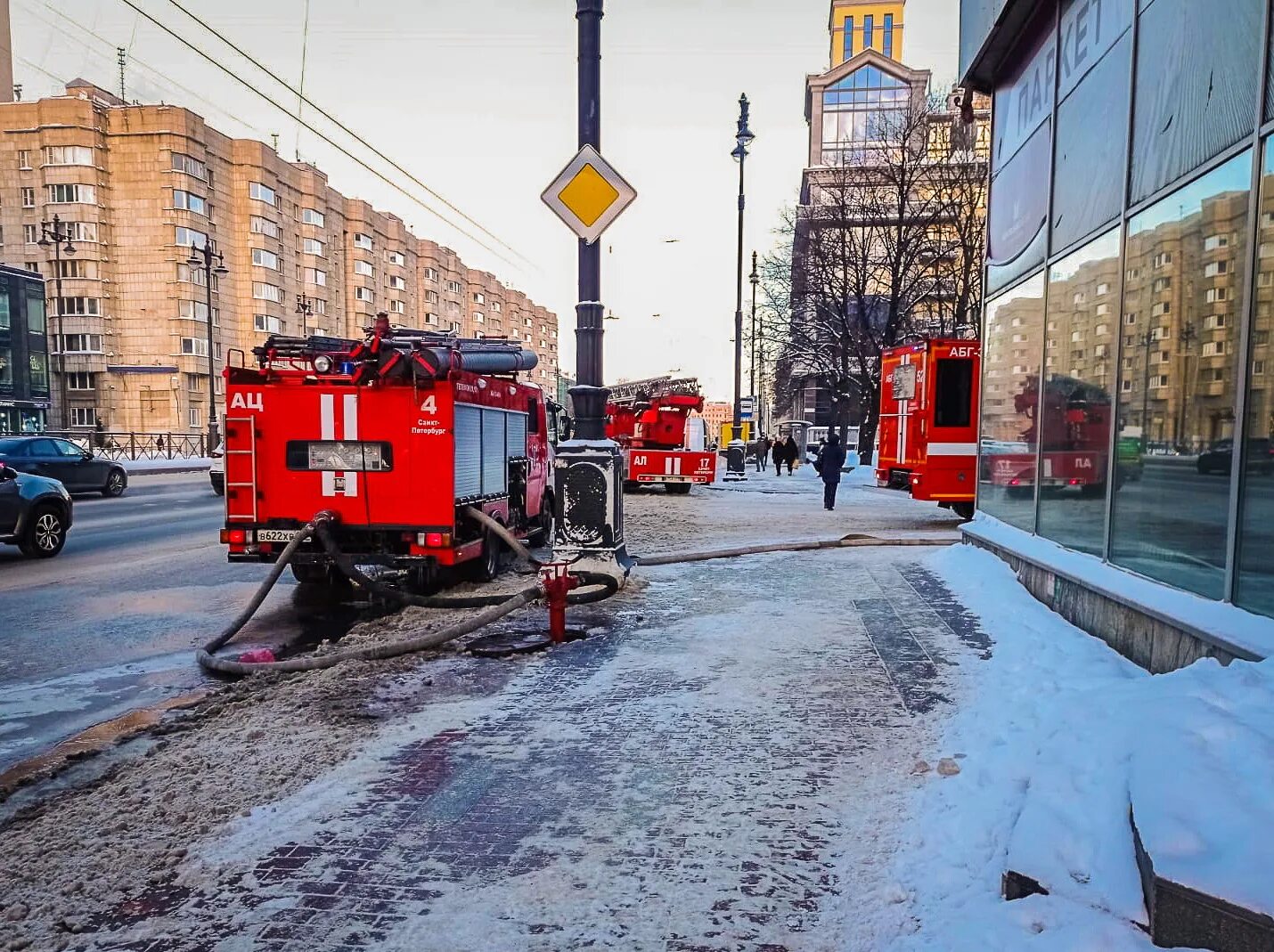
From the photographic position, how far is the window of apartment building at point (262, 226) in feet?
215

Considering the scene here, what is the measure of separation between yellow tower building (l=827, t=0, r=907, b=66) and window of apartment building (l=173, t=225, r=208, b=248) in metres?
70.1

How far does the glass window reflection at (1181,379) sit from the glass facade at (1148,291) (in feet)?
0.05

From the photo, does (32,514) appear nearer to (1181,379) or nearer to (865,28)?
(1181,379)

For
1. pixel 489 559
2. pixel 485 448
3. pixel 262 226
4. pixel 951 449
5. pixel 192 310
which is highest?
pixel 262 226

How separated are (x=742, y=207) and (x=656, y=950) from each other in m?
31.0

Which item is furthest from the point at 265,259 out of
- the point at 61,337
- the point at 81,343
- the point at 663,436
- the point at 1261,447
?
the point at 1261,447

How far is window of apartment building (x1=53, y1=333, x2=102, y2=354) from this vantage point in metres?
57.8

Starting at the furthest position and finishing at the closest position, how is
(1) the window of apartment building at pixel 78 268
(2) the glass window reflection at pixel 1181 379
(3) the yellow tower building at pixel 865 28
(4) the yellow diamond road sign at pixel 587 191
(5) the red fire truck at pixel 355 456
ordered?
(3) the yellow tower building at pixel 865 28 → (1) the window of apartment building at pixel 78 268 → (5) the red fire truck at pixel 355 456 → (4) the yellow diamond road sign at pixel 587 191 → (2) the glass window reflection at pixel 1181 379

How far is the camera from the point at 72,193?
57.0 meters

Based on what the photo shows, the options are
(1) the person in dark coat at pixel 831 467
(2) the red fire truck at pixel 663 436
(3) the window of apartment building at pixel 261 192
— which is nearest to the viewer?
(1) the person in dark coat at pixel 831 467

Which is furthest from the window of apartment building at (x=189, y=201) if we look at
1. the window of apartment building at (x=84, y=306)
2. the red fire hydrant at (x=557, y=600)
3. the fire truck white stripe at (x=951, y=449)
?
the red fire hydrant at (x=557, y=600)

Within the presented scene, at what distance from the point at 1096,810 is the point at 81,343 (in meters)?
68.0

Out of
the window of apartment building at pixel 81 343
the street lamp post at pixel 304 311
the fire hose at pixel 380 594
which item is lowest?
the fire hose at pixel 380 594

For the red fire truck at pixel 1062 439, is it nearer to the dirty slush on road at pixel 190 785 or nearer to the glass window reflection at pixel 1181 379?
the glass window reflection at pixel 1181 379
